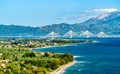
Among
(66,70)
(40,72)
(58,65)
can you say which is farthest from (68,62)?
(40,72)

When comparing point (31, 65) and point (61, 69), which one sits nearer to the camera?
point (31, 65)

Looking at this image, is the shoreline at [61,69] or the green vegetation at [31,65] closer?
the green vegetation at [31,65]

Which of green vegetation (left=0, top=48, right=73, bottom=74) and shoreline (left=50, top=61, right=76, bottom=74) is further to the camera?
shoreline (left=50, top=61, right=76, bottom=74)

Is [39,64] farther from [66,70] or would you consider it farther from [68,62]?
[68,62]

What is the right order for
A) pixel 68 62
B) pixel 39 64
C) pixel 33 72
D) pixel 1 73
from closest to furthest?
pixel 1 73 < pixel 33 72 < pixel 39 64 < pixel 68 62

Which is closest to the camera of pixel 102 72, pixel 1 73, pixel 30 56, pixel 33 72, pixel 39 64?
pixel 1 73

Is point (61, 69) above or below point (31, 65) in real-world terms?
below

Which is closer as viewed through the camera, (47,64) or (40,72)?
(40,72)

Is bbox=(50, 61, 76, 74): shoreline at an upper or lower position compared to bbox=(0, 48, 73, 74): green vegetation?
lower

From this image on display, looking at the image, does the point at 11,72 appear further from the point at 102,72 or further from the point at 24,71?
the point at 102,72

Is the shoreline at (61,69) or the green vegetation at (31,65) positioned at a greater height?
the green vegetation at (31,65)

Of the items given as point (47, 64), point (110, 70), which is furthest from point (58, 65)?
point (110, 70)
